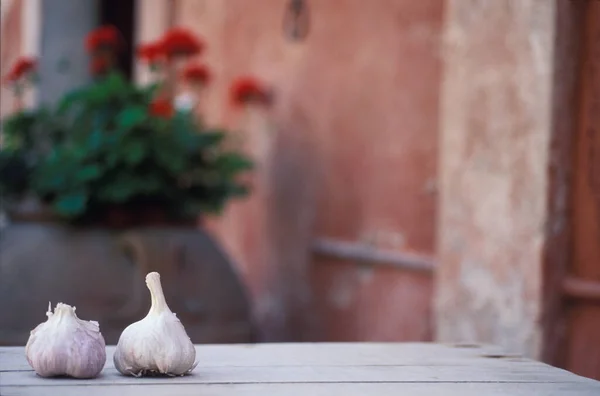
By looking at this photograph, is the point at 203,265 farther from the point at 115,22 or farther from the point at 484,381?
the point at 115,22

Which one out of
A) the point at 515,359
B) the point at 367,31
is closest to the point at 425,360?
the point at 515,359

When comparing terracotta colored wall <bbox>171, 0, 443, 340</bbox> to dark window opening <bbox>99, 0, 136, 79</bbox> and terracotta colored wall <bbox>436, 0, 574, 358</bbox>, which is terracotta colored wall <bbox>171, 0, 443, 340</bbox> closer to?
terracotta colored wall <bbox>436, 0, 574, 358</bbox>

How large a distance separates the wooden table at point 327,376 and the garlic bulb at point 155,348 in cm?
2

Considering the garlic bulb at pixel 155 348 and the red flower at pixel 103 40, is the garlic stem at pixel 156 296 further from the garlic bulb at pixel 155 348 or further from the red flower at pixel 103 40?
the red flower at pixel 103 40

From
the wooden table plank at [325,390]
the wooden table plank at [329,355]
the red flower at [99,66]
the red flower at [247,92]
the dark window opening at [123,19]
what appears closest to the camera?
the wooden table plank at [325,390]

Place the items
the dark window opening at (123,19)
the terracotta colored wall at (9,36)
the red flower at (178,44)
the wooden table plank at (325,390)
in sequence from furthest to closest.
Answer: the terracotta colored wall at (9,36)
the dark window opening at (123,19)
the red flower at (178,44)
the wooden table plank at (325,390)

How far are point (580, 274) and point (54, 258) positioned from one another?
79.4 inches

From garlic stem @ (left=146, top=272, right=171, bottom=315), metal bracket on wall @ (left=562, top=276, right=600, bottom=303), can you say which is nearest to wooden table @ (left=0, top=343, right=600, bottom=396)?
garlic stem @ (left=146, top=272, right=171, bottom=315)

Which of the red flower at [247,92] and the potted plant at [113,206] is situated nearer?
the potted plant at [113,206]

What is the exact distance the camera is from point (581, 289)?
11.2ft

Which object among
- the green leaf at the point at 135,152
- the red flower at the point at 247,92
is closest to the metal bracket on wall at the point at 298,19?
the red flower at the point at 247,92

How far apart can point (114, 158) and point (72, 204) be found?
25 cm

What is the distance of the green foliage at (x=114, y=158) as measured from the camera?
15.0ft

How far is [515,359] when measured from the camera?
83.0 inches
